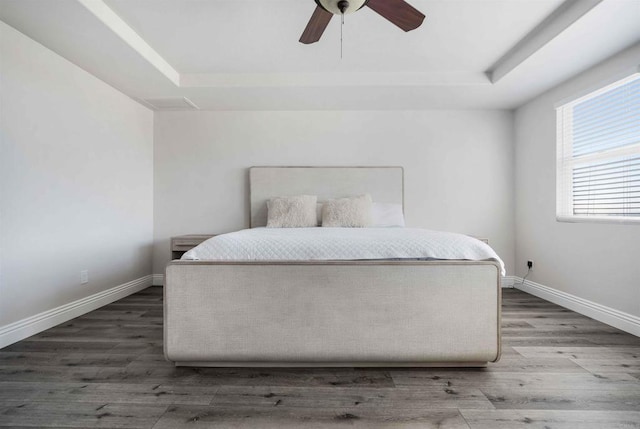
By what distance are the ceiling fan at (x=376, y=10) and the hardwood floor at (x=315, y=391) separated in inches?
77.4

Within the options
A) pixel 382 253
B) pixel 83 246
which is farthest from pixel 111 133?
pixel 382 253

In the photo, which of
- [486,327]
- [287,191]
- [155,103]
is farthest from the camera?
[287,191]

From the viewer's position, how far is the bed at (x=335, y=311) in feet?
5.46

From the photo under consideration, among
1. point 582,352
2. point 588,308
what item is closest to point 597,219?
point 588,308

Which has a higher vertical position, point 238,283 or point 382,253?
point 382,253

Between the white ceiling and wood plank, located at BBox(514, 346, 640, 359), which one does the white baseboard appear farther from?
wood plank, located at BBox(514, 346, 640, 359)

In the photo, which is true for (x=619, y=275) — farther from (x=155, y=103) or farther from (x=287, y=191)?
(x=155, y=103)

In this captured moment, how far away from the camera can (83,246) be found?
8.96 feet

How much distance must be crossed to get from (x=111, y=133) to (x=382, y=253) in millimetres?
2918

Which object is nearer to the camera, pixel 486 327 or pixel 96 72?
pixel 486 327

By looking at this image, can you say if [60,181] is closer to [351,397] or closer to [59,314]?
[59,314]

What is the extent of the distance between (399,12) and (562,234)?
2.60 metres

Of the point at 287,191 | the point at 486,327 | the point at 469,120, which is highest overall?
the point at 469,120

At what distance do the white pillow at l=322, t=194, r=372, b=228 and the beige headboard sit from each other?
0.28 metres
